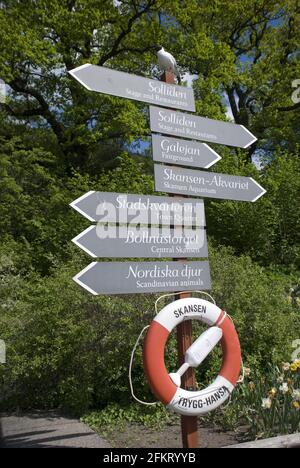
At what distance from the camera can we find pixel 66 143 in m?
14.2

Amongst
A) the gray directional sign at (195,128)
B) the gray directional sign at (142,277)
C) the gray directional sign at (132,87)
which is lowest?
the gray directional sign at (142,277)

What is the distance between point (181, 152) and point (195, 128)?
0.90 feet

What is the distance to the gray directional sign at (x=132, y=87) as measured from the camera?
347 centimetres

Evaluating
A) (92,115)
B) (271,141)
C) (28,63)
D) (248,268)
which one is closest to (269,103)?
(271,141)

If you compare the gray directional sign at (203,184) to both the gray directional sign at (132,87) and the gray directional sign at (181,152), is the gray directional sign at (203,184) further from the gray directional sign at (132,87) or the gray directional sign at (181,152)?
the gray directional sign at (132,87)

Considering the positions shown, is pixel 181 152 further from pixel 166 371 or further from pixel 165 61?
pixel 166 371

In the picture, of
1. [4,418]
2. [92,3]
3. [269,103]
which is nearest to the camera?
[4,418]

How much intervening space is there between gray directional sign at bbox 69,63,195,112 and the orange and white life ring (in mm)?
1530

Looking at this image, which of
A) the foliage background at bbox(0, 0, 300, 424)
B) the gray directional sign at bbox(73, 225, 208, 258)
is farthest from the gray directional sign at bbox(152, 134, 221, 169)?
the foliage background at bbox(0, 0, 300, 424)

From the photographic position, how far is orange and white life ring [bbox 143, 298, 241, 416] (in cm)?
327

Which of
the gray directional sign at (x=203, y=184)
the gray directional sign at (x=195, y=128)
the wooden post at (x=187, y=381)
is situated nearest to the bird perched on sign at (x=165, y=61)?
the gray directional sign at (x=195, y=128)

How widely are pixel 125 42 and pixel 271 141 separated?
752 centimetres

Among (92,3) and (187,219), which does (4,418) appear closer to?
(187,219)

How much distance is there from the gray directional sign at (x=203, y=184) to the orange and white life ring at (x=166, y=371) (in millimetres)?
855
